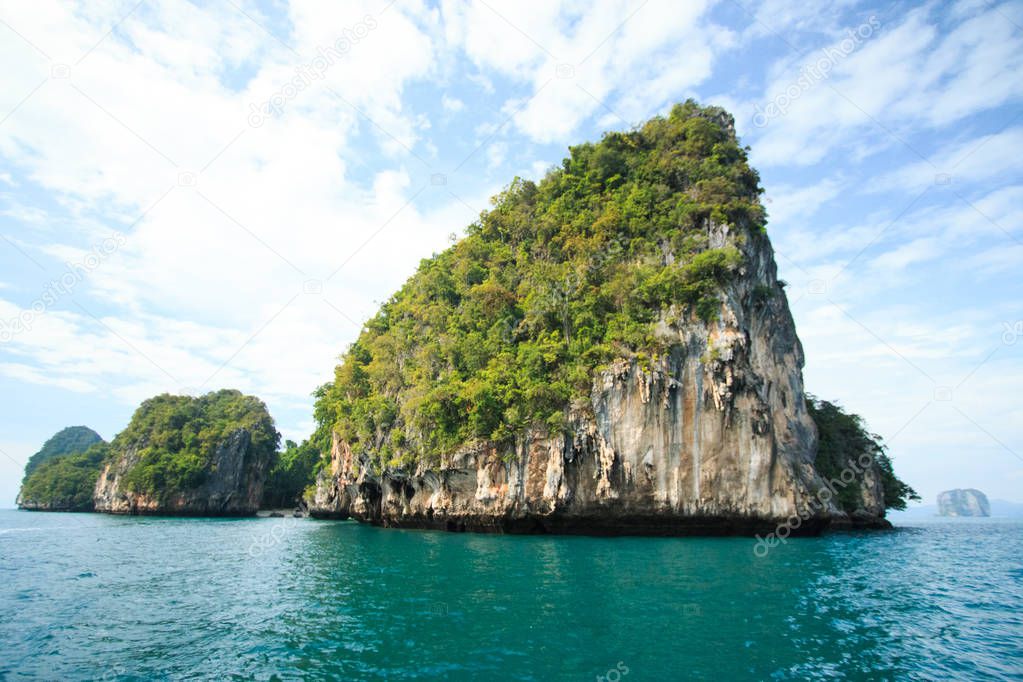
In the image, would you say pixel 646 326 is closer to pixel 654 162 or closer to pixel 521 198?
pixel 654 162

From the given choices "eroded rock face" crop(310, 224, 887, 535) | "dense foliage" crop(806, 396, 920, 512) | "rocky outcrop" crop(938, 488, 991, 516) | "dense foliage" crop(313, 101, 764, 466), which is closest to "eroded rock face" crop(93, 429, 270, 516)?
"dense foliage" crop(313, 101, 764, 466)

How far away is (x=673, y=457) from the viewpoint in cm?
2667

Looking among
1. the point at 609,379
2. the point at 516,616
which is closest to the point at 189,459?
the point at 609,379

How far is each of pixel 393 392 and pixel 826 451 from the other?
34.1m

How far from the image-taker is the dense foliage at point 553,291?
95.6ft

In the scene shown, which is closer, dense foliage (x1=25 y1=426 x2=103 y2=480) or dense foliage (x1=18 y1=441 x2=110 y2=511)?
dense foliage (x1=18 y1=441 x2=110 y2=511)

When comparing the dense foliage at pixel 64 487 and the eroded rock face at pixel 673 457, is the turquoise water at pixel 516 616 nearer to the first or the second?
the eroded rock face at pixel 673 457

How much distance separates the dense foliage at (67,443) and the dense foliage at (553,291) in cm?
9511

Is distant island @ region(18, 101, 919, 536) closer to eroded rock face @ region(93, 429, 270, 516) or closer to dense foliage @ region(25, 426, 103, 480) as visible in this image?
eroded rock face @ region(93, 429, 270, 516)

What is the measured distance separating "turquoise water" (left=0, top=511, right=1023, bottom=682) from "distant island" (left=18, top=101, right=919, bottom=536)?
5658 mm

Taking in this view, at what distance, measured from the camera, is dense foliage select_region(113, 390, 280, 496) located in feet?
202

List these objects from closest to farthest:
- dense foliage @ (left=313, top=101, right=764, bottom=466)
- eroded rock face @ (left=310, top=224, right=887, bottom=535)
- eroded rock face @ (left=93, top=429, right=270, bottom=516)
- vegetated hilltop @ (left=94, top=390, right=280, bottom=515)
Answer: eroded rock face @ (left=310, top=224, right=887, bottom=535) → dense foliage @ (left=313, top=101, right=764, bottom=466) → vegetated hilltop @ (left=94, top=390, right=280, bottom=515) → eroded rock face @ (left=93, top=429, right=270, bottom=516)

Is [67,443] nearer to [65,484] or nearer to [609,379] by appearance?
[65,484]

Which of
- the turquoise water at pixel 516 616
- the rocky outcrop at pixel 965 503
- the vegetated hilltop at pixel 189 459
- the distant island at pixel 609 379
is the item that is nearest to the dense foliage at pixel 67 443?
the vegetated hilltop at pixel 189 459
